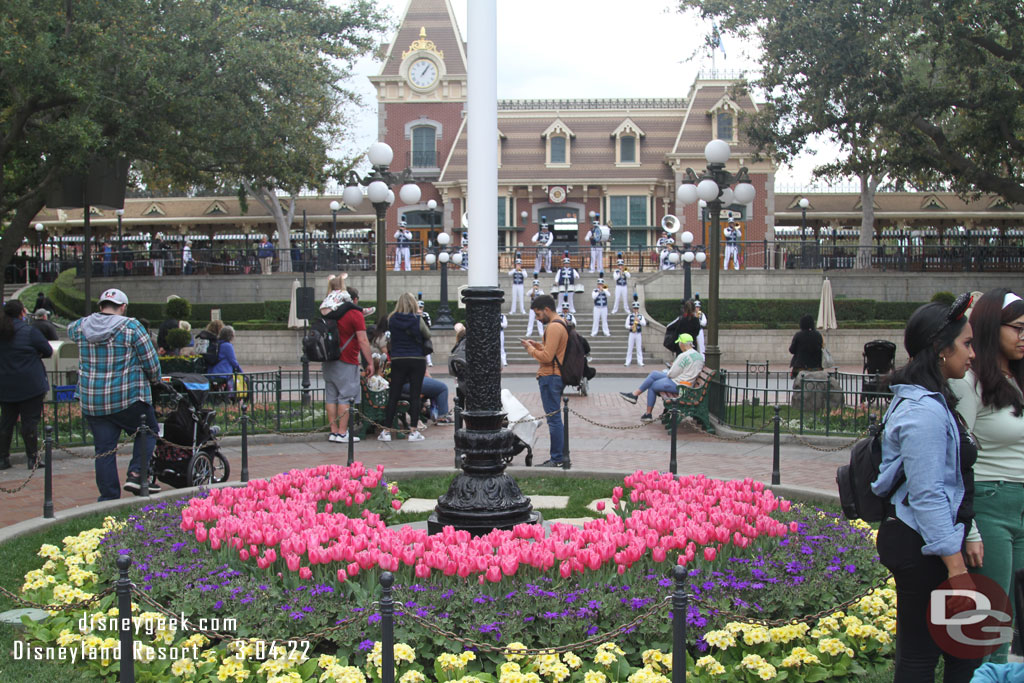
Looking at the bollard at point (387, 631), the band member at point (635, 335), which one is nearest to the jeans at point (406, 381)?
the bollard at point (387, 631)

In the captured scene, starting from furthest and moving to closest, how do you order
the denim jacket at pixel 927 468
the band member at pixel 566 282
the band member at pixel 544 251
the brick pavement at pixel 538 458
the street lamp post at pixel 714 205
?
the band member at pixel 544 251 → the band member at pixel 566 282 → the street lamp post at pixel 714 205 → the brick pavement at pixel 538 458 → the denim jacket at pixel 927 468

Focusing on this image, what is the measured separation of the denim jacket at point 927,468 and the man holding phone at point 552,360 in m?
6.39

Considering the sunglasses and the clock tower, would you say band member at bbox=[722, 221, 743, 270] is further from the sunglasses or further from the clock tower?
the sunglasses

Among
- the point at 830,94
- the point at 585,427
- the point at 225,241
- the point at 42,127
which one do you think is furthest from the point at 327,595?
the point at 225,241

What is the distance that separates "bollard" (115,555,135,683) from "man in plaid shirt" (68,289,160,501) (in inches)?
163

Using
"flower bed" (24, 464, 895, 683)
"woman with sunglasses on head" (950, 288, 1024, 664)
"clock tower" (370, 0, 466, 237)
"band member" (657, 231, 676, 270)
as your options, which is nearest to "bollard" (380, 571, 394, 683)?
"flower bed" (24, 464, 895, 683)

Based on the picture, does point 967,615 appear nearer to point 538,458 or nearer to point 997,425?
point 997,425

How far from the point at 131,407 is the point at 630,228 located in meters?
35.0

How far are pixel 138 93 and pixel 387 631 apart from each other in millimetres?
13936

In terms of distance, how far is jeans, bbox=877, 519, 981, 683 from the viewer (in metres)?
3.77

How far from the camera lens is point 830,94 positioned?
65.2ft

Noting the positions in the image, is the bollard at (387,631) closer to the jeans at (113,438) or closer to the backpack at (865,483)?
the backpack at (865,483)

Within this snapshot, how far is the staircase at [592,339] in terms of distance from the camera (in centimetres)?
2562

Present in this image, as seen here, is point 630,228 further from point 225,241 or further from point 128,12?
point 128,12
